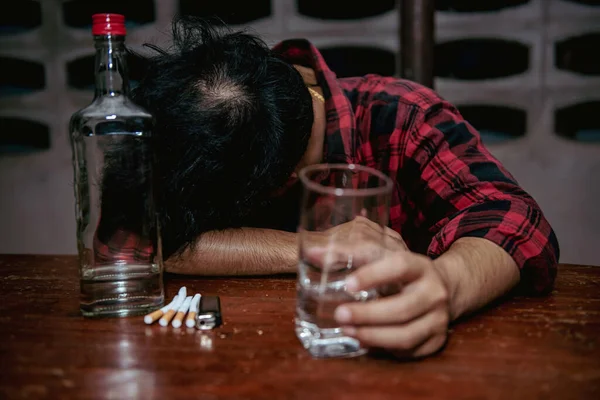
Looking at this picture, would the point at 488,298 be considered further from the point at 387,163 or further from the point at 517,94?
the point at 517,94

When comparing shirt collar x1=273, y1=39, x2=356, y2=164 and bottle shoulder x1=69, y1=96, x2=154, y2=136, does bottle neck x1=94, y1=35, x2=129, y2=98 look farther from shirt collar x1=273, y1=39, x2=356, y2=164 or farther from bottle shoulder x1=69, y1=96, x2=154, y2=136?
shirt collar x1=273, y1=39, x2=356, y2=164

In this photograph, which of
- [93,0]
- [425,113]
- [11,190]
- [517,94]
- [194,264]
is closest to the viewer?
[194,264]

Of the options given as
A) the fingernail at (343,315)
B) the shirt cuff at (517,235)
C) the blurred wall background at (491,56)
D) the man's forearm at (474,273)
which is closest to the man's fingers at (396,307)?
the fingernail at (343,315)

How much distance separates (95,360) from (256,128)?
59 centimetres

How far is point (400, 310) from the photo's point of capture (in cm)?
68

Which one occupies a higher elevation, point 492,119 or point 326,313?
point 492,119

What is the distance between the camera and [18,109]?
261 centimetres

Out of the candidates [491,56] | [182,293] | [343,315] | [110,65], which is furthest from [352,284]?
[491,56]

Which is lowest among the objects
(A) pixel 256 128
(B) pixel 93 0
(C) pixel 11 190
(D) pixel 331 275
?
(C) pixel 11 190

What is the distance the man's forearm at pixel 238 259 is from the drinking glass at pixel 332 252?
348 mm

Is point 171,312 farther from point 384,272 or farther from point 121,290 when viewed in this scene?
point 384,272

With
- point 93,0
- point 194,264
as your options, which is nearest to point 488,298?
point 194,264

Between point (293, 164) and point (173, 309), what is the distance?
1.63 feet

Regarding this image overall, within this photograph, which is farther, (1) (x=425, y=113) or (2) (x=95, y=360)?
(1) (x=425, y=113)
